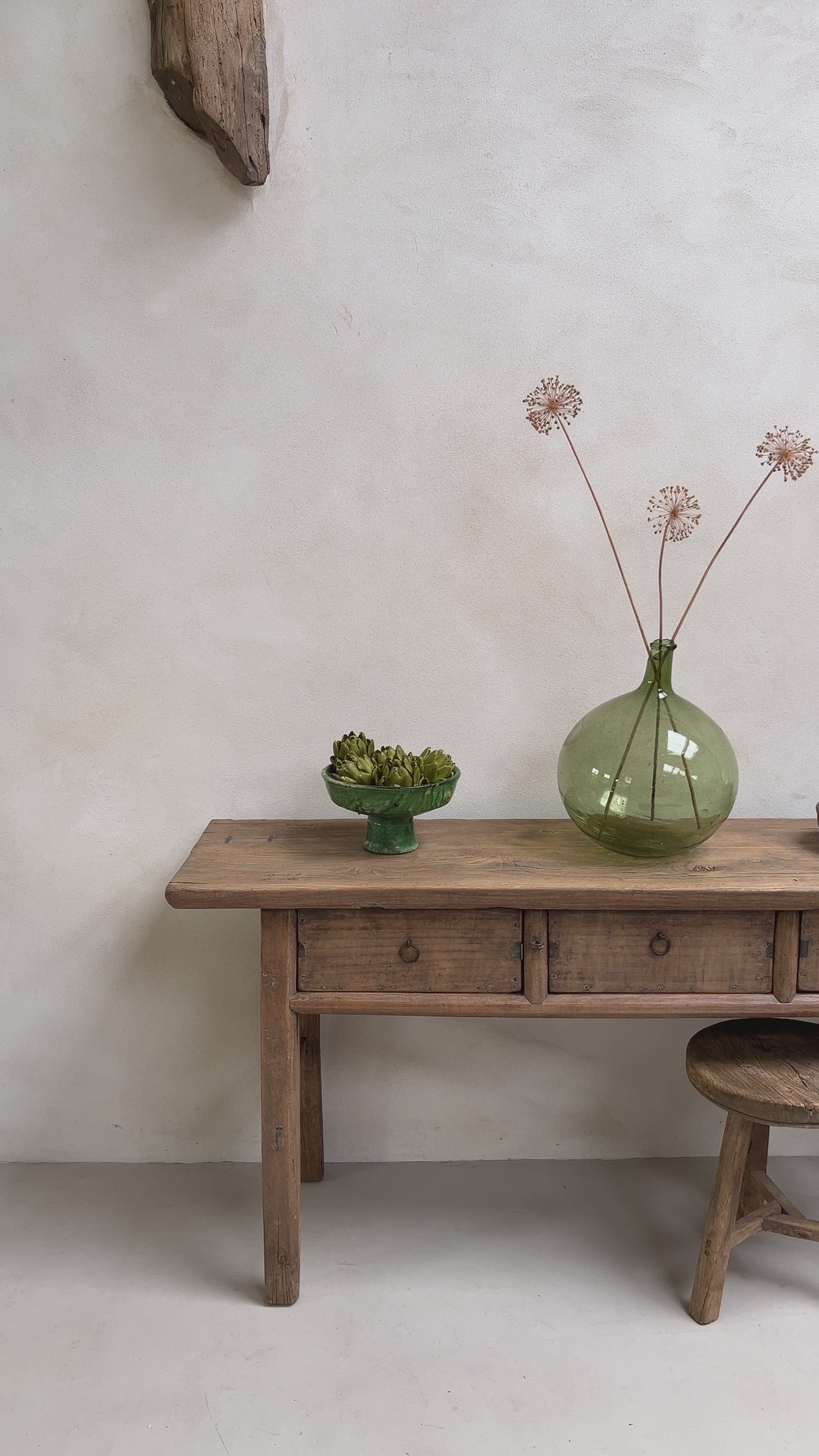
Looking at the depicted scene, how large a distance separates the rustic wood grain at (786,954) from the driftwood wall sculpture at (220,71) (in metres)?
1.72

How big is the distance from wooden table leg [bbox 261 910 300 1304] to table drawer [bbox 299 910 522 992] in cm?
4

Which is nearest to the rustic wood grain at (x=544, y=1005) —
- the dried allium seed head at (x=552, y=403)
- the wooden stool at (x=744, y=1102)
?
the wooden stool at (x=744, y=1102)

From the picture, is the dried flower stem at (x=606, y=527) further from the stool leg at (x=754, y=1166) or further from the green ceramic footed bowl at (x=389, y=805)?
the stool leg at (x=754, y=1166)

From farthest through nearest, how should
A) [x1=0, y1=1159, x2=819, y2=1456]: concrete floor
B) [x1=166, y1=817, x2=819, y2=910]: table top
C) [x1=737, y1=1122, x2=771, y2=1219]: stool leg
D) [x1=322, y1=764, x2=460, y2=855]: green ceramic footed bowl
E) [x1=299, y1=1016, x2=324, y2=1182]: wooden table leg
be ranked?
1. [x1=299, y1=1016, x2=324, y2=1182]: wooden table leg
2. [x1=737, y1=1122, x2=771, y2=1219]: stool leg
3. [x1=322, y1=764, x2=460, y2=855]: green ceramic footed bowl
4. [x1=166, y1=817, x2=819, y2=910]: table top
5. [x1=0, y1=1159, x2=819, y2=1456]: concrete floor

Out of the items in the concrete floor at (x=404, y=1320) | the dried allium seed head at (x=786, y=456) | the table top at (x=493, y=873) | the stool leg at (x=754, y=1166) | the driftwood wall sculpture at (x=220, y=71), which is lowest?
the concrete floor at (x=404, y=1320)

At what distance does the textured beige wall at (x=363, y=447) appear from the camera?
2.07 metres

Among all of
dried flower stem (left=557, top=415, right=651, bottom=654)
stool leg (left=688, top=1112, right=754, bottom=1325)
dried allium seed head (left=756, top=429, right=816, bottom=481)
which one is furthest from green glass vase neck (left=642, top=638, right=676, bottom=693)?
stool leg (left=688, top=1112, right=754, bottom=1325)

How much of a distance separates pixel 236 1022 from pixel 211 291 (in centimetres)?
157

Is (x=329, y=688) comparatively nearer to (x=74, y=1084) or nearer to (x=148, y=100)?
(x=74, y=1084)

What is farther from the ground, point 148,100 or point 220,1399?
point 148,100

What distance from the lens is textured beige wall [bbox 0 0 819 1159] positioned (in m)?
2.07

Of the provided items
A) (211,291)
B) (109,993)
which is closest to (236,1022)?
(109,993)

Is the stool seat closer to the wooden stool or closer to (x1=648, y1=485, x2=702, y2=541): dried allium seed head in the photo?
the wooden stool

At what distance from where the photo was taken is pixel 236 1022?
2316 mm
